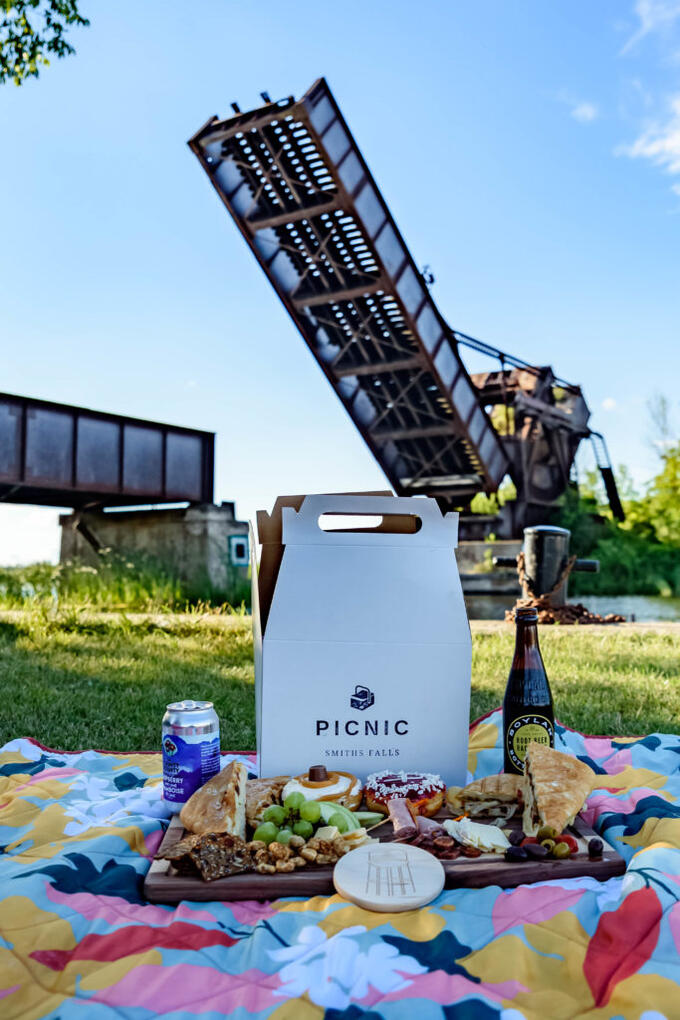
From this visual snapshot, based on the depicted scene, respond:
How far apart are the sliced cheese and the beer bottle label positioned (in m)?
0.31

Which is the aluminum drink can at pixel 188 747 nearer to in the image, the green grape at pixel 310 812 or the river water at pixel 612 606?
the green grape at pixel 310 812

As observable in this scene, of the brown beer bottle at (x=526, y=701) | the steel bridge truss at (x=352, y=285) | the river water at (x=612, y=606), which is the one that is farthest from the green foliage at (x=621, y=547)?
the brown beer bottle at (x=526, y=701)

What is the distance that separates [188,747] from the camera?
165 cm

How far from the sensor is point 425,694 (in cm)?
177

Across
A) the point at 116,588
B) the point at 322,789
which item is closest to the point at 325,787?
the point at 322,789

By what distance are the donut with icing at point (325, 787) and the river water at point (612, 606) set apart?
397 inches

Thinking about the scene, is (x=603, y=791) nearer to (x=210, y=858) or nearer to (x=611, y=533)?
(x=210, y=858)

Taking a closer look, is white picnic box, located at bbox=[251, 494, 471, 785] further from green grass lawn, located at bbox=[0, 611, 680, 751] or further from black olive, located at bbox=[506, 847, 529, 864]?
green grass lawn, located at bbox=[0, 611, 680, 751]

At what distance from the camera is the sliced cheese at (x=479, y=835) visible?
1.44 m

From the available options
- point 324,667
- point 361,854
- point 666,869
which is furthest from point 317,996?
point 324,667

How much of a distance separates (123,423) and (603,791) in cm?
1361

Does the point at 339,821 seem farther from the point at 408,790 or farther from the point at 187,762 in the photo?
the point at 187,762

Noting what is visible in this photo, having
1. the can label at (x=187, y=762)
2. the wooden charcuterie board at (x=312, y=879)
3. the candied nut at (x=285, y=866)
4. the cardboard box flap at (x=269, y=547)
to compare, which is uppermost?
the cardboard box flap at (x=269, y=547)

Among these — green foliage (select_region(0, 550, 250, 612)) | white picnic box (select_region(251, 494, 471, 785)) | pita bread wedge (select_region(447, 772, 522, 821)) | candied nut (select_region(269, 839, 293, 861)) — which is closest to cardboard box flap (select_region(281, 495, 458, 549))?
white picnic box (select_region(251, 494, 471, 785))
